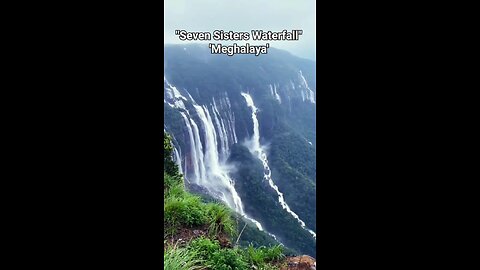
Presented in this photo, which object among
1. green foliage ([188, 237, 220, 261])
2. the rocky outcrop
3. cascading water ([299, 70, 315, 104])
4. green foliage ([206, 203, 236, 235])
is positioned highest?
cascading water ([299, 70, 315, 104])

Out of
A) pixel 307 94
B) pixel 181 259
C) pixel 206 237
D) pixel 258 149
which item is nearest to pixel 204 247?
pixel 206 237

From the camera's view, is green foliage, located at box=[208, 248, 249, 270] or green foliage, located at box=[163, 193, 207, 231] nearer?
green foliage, located at box=[208, 248, 249, 270]

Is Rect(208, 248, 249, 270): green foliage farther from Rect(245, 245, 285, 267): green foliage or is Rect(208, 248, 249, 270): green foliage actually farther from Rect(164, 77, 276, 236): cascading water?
Rect(164, 77, 276, 236): cascading water

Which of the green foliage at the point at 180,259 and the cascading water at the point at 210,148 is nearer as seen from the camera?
the green foliage at the point at 180,259

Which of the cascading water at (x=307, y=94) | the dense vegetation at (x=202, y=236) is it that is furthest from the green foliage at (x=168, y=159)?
the cascading water at (x=307, y=94)

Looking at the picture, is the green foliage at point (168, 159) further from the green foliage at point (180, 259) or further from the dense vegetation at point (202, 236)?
the green foliage at point (180, 259)

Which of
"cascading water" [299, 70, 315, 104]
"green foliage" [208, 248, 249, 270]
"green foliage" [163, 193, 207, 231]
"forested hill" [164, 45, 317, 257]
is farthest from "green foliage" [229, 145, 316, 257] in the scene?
"cascading water" [299, 70, 315, 104]

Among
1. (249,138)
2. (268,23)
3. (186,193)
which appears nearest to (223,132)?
(249,138)

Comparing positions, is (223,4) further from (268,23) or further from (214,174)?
(214,174)
